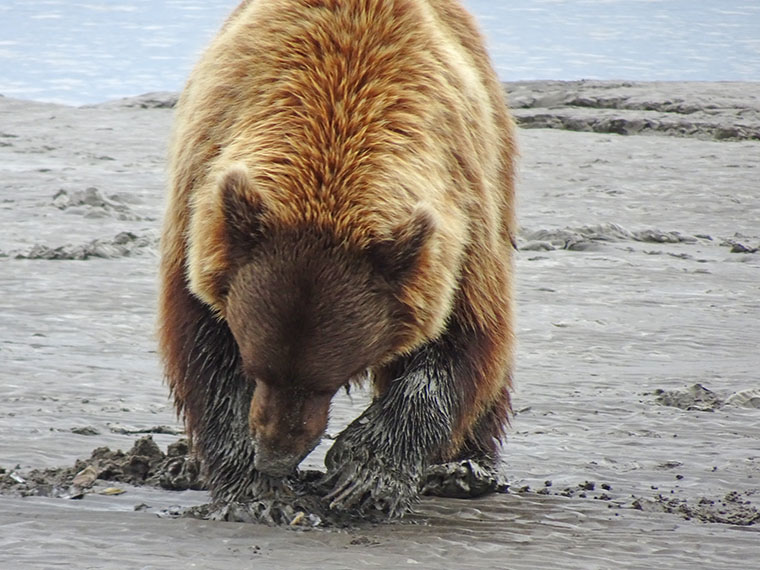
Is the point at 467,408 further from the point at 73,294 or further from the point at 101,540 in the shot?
the point at 73,294

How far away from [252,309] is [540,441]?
→ 7.16 feet

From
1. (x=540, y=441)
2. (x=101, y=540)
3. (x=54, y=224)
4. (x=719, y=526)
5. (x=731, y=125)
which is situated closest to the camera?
(x=101, y=540)

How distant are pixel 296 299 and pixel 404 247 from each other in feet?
1.35

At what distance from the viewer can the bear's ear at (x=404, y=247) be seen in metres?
4.51

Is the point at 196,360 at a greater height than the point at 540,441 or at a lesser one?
greater

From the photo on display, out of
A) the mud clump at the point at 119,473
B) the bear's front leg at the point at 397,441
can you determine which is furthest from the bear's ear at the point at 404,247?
the mud clump at the point at 119,473

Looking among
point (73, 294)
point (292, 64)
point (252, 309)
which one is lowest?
point (73, 294)

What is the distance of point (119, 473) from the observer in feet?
17.7

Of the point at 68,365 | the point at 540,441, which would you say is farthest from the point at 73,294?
the point at 540,441

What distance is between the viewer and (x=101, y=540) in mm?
4355

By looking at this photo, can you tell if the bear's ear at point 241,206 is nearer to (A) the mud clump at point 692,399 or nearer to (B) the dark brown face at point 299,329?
(B) the dark brown face at point 299,329

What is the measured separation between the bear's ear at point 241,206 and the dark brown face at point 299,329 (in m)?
0.07

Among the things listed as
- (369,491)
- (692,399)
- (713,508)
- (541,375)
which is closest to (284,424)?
(369,491)

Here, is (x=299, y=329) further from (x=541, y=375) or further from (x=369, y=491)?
(x=541, y=375)
